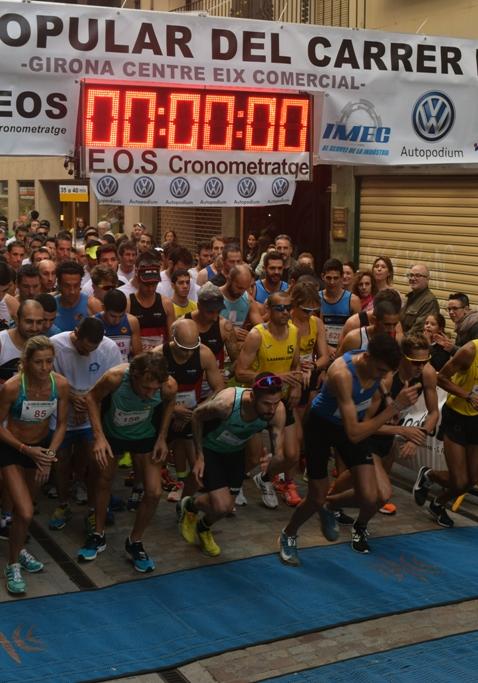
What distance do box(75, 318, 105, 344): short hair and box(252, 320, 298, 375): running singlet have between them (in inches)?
59.1

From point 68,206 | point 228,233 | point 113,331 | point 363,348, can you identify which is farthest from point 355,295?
point 68,206

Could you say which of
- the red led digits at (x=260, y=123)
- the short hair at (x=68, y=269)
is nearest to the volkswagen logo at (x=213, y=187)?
the red led digits at (x=260, y=123)

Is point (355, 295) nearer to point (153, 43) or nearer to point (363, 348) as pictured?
point (363, 348)

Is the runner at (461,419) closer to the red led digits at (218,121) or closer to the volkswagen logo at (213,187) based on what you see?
the volkswagen logo at (213,187)

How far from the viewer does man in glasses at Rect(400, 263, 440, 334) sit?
11000mm

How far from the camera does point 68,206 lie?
3300 centimetres

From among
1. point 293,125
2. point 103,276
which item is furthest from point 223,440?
point 293,125

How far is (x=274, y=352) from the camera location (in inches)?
321

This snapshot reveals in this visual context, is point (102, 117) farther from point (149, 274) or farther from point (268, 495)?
point (268, 495)

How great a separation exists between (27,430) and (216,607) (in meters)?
1.79

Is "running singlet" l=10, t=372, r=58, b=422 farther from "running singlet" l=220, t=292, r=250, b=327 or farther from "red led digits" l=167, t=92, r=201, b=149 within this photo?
"red led digits" l=167, t=92, r=201, b=149

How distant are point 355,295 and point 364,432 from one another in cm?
347

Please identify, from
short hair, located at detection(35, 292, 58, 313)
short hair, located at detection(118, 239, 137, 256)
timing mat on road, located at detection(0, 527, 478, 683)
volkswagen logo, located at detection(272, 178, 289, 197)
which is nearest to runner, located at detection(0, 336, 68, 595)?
timing mat on road, located at detection(0, 527, 478, 683)

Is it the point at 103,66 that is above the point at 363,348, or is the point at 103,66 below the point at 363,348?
above
